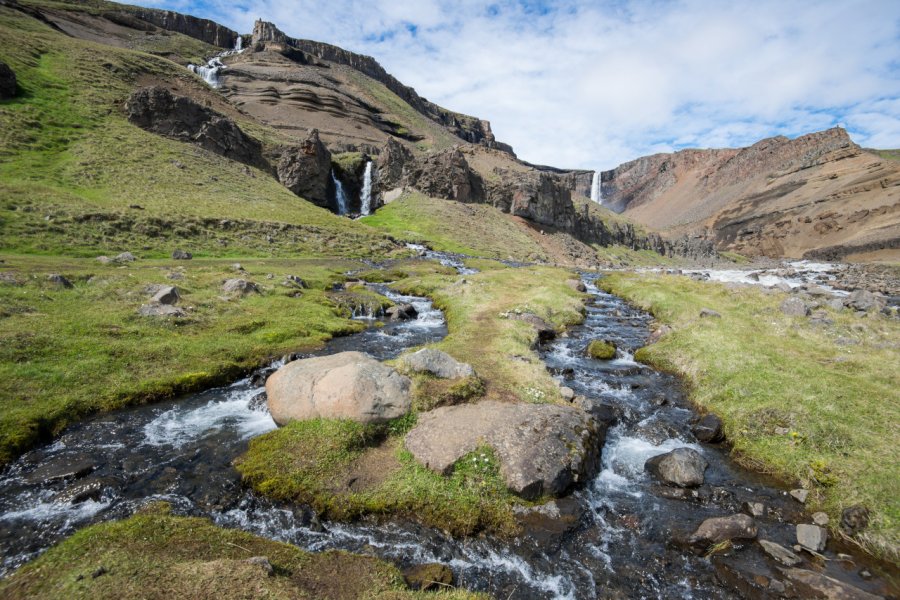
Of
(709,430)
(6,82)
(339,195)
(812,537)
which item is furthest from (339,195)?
(812,537)

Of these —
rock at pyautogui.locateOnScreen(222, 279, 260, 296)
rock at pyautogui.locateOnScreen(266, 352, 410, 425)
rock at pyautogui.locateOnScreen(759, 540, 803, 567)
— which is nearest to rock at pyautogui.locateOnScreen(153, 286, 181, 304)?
rock at pyautogui.locateOnScreen(222, 279, 260, 296)

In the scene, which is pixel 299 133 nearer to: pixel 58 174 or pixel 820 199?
pixel 58 174

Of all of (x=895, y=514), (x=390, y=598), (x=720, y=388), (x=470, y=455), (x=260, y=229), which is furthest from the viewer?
(x=260, y=229)

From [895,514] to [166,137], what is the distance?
10030 cm

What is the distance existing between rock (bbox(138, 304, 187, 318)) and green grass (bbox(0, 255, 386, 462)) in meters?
0.46

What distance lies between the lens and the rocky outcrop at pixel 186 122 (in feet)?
247

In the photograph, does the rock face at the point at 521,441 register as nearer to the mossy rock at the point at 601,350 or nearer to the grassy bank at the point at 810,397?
the grassy bank at the point at 810,397

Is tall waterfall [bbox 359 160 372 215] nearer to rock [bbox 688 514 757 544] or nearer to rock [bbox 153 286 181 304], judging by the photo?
rock [bbox 153 286 181 304]

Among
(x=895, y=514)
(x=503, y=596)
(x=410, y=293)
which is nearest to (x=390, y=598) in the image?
(x=503, y=596)

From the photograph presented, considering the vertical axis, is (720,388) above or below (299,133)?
below

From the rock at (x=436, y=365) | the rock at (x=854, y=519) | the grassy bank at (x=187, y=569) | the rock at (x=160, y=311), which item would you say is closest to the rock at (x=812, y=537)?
the rock at (x=854, y=519)

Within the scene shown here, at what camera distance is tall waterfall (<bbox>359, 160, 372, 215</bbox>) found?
110 metres

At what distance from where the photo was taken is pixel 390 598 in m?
6.82

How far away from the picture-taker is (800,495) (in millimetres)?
10859
